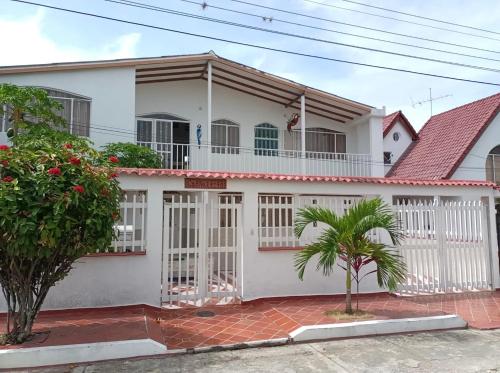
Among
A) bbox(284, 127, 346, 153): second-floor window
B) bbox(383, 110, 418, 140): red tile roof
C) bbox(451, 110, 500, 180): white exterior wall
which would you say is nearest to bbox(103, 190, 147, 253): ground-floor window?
bbox(284, 127, 346, 153): second-floor window

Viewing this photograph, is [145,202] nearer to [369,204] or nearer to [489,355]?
[369,204]

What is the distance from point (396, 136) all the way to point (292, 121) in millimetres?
7364

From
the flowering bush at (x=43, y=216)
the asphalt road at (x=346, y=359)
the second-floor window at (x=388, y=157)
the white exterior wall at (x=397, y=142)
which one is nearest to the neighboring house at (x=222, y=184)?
the flowering bush at (x=43, y=216)

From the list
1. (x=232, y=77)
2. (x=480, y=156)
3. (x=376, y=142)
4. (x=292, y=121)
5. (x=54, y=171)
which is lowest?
(x=54, y=171)

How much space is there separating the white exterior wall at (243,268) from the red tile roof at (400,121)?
1059 centimetres

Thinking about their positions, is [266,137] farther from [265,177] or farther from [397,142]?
[397,142]

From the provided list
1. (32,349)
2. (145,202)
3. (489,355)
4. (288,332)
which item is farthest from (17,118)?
(489,355)

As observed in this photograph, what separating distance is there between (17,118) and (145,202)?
4839 mm

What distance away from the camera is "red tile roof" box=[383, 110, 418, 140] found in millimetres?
18641

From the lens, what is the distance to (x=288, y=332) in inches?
221

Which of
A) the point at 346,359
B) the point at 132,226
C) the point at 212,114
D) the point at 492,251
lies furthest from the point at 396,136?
the point at 346,359

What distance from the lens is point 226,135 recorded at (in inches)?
555

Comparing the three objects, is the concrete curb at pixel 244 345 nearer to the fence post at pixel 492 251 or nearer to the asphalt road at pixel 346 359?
the asphalt road at pixel 346 359

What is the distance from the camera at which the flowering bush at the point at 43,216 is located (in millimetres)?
4465
